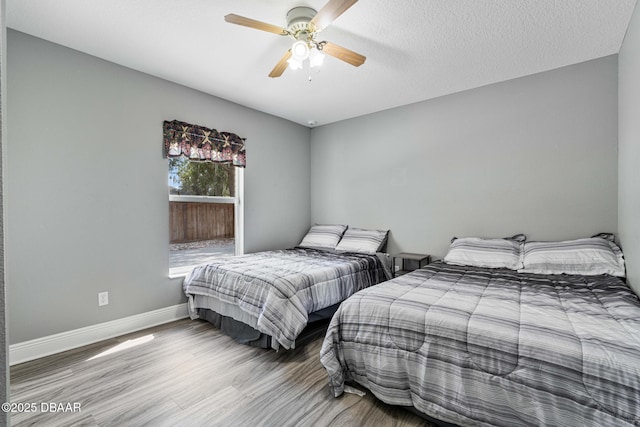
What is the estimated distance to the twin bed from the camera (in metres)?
1.18

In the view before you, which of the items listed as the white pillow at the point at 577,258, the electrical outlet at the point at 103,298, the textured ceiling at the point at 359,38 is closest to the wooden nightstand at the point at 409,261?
the white pillow at the point at 577,258

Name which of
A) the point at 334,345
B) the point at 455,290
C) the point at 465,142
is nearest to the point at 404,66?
the point at 465,142

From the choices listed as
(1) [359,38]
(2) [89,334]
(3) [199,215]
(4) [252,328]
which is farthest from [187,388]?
(1) [359,38]

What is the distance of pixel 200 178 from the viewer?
3393 mm

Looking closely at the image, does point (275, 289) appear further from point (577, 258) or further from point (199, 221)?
point (577, 258)

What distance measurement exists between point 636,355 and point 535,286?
1.02 m

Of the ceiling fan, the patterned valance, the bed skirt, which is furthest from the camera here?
the patterned valance

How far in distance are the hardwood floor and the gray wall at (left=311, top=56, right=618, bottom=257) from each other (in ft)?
7.05

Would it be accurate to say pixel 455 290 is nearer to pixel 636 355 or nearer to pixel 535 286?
pixel 535 286

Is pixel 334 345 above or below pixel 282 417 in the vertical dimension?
above

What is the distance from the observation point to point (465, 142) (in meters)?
3.28

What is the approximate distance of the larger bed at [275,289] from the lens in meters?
2.30

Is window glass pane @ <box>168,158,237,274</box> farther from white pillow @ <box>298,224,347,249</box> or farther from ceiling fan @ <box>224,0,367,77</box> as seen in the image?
ceiling fan @ <box>224,0,367,77</box>

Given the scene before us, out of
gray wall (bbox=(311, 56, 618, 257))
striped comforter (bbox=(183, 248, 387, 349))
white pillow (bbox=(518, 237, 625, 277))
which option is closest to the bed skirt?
striped comforter (bbox=(183, 248, 387, 349))
